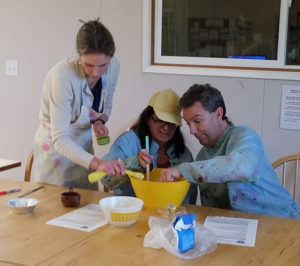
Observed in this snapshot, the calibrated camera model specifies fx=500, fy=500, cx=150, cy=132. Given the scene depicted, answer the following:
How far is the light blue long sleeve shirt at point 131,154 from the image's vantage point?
2.07m

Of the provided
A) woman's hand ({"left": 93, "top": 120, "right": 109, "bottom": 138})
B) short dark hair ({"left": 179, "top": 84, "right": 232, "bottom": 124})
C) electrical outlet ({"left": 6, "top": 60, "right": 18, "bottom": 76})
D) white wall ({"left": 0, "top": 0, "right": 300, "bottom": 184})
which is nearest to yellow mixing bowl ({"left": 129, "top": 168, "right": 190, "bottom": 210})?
short dark hair ({"left": 179, "top": 84, "right": 232, "bottom": 124})

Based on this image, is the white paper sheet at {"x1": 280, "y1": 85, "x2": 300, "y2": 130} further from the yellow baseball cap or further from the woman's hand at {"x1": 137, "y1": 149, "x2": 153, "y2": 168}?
the woman's hand at {"x1": 137, "y1": 149, "x2": 153, "y2": 168}

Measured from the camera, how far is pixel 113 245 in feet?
5.04

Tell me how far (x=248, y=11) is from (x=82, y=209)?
1789 mm

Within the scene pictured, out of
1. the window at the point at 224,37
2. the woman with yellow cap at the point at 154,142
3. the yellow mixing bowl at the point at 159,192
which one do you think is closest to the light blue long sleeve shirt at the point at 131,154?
the woman with yellow cap at the point at 154,142

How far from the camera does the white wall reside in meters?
3.01

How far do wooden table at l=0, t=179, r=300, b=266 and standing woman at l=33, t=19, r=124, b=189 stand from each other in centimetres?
30

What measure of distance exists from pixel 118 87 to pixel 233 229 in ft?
6.28

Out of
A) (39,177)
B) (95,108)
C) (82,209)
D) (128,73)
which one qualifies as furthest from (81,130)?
(128,73)

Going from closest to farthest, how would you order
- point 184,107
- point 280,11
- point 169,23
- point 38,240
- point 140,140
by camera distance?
Result: point 38,240, point 184,107, point 140,140, point 280,11, point 169,23

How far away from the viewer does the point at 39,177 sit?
2436mm

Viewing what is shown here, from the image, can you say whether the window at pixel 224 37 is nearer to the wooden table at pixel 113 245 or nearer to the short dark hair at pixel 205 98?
the short dark hair at pixel 205 98

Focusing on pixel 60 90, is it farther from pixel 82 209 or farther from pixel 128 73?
pixel 128 73

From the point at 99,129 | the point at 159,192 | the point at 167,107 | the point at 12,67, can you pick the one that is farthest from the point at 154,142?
the point at 12,67
